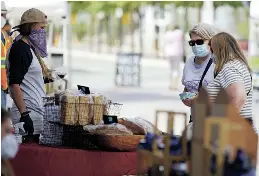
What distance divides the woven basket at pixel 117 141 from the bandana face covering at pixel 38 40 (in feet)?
2.33

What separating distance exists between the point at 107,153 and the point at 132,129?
0.82 feet

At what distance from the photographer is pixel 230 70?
A: 13.5 feet

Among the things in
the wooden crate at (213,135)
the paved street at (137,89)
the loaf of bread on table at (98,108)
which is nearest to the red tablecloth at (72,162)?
the loaf of bread on table at (98,108)

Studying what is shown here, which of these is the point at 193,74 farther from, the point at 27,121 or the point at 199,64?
the point at 27,121

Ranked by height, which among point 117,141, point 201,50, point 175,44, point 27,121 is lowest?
point 117,141

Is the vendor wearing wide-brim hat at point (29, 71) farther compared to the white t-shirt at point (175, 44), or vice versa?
the white t-shirt at point (175, 44)

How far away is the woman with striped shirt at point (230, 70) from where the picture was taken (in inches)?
161

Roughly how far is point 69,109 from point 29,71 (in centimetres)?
38

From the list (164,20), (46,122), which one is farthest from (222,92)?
(164,20)

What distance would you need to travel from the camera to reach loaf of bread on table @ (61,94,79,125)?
470 centimetres

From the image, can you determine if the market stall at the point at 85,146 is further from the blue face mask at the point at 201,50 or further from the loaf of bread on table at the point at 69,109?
the blue face mask at the point at 201,50

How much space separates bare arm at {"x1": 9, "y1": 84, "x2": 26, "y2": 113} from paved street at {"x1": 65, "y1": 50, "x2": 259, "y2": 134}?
7.77 ft

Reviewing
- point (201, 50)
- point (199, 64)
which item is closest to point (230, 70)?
point (201, 50)

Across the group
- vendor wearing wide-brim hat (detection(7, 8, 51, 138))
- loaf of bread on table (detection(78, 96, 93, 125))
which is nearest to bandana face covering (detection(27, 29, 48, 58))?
vendor wearing wide-brim hat (detection(7, 8, 51, 138))
